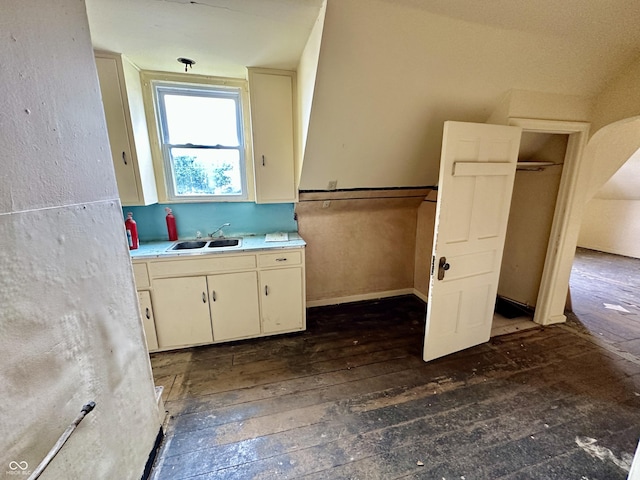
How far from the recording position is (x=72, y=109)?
0.91 meters

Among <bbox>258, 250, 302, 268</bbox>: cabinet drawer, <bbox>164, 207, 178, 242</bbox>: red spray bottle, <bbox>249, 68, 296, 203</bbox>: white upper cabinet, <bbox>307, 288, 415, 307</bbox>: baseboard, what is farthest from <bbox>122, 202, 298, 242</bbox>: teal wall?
<bbox>307, 288, 415, 307</bbox>: baseboard

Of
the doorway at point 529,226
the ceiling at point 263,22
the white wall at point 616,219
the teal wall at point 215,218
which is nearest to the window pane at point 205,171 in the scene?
the teal wall at point 215,218

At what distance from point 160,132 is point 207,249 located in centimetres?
116

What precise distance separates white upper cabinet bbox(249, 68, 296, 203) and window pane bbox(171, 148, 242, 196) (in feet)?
1.08

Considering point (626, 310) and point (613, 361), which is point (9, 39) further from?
point (626, 310)

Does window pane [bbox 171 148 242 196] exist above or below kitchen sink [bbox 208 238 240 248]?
above

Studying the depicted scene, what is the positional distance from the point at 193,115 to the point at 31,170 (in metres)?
1.86

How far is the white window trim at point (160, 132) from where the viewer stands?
7.14ft

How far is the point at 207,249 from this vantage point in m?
2.11

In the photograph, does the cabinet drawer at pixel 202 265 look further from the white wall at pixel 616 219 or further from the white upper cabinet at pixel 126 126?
the white wall at pixel 616 219

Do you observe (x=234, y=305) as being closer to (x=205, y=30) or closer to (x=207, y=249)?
(x=207, y=249)

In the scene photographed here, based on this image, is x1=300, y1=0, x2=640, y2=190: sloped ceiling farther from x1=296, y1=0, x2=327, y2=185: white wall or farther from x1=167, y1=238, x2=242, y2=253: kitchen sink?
x1=167, y1=238, x2=242, y2=253: kitchen sink

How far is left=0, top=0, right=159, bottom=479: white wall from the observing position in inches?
27.2

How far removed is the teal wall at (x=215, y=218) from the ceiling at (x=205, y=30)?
3.84 ft
